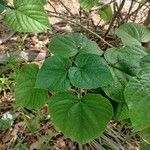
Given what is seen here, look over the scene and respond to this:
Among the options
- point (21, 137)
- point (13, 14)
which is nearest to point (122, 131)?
point (21, 137)

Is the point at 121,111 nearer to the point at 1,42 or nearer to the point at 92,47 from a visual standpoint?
the point at 92,47

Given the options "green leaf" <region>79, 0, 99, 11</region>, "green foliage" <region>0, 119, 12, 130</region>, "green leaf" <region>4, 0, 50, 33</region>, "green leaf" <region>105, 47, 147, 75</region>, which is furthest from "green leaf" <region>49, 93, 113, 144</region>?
"green foliage" <region>0, 119, 12, 130</region>

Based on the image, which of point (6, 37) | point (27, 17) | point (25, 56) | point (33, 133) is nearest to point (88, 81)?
point (27, 17)

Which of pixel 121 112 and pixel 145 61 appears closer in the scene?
pixel 145 61

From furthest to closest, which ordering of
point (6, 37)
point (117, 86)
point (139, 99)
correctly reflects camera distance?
point (6, 37) → point (117, 86) → point (139, 99)

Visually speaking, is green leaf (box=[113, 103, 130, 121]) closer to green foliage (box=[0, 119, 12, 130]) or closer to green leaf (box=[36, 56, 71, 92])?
green leaf (box=[36, 56, 71, 92])

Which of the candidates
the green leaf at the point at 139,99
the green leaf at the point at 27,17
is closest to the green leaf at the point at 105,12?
the green leaf at the point at 27,17

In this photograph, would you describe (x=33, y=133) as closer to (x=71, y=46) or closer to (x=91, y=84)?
(x=71, y=46)
